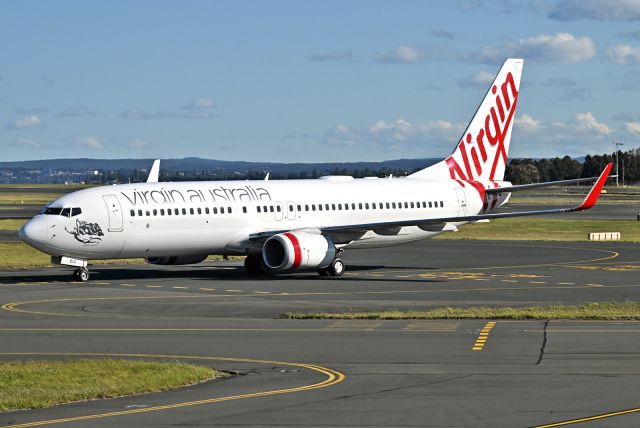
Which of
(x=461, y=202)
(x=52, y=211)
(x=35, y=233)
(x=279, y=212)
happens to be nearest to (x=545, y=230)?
(x=461, y=202)

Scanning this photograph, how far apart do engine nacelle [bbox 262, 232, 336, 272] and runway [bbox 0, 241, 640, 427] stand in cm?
85

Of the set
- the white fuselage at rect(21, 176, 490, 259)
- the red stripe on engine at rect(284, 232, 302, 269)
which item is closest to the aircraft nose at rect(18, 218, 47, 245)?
the white fuselage at rect(21, 176, 490, 259)

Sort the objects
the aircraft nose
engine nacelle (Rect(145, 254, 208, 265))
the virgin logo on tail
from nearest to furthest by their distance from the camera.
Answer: the aircraft nose < engine nacelle (Rect(145, 254, 208, 265)) < the virgin logo on tail

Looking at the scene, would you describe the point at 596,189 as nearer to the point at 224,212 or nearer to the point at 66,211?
the point at 224,212

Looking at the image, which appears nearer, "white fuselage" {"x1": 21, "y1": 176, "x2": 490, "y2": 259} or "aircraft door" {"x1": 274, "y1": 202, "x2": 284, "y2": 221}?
"white fuselage" {"x1": 21, "y1": 176, "x2": 490, "y2": 259}

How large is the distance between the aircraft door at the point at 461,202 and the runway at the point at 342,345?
151 inches

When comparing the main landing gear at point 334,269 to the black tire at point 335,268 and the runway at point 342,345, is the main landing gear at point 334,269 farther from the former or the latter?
the runway at point 342,345

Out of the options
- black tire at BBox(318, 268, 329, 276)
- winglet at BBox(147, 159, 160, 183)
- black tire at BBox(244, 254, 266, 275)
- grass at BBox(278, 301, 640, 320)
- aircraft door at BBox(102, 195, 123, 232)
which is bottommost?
grass at BBox(278, 301, 640, 320)

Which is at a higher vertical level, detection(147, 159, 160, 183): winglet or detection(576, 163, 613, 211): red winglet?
detection(147, 159, 160, 183): winglet

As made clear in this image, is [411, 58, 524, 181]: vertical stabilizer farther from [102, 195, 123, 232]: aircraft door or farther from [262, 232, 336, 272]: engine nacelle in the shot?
→ [102, 195, 123, 232]: aircraft door

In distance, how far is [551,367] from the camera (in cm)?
2816

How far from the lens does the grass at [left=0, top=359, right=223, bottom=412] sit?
80.1 feet

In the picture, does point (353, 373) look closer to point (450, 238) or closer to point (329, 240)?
point (329, 240)

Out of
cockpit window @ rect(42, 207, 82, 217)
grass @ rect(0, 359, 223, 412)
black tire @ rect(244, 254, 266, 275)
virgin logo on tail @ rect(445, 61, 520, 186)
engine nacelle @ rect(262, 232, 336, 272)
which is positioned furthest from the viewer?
virgin logo on tail @ rect(445, 61, 520, 186)
